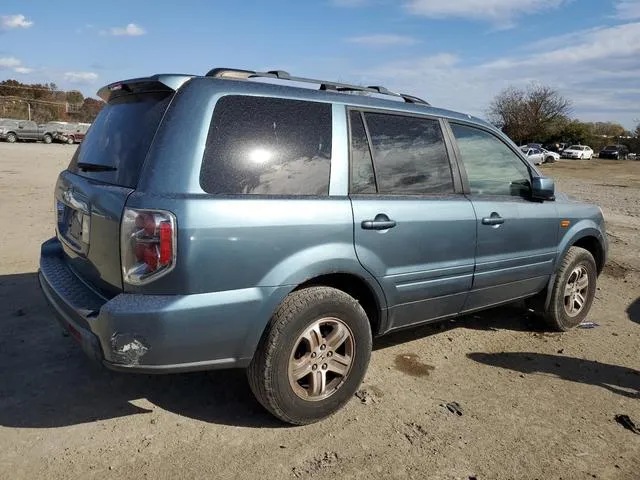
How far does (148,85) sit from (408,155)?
1.69 meters

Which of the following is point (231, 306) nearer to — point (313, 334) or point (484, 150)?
point (313, 334)

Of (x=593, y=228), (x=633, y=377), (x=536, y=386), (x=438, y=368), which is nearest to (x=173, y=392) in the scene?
(x=438, y=368)

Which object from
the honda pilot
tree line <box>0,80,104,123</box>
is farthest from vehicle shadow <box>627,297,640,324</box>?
tree line <box>0,80,104,123</box>

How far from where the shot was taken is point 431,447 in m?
2.97

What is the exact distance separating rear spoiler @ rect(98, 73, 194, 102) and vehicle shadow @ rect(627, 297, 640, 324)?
4.86 metres

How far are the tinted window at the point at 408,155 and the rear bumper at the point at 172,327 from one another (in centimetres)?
115

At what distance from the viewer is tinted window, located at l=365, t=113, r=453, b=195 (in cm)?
342

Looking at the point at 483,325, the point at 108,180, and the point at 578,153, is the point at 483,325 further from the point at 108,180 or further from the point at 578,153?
the point at 578,153

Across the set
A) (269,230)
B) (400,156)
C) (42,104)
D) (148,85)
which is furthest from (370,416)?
(42,104)

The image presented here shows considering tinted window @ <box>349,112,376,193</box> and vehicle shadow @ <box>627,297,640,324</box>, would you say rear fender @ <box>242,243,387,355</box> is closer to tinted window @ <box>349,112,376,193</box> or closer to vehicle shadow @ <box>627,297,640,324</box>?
tinted window @ <box>349,112,376,193</box>

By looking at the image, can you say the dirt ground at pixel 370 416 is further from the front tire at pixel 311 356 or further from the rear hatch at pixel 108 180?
the rear hatch at pixel 108 180

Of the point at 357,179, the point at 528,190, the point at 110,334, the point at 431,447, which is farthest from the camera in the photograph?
the point at 528,190

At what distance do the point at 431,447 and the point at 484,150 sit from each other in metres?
2.31

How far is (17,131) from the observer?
124 feet
